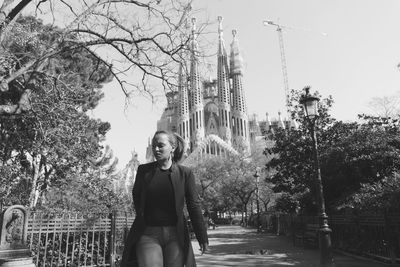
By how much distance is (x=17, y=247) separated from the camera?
6.32m

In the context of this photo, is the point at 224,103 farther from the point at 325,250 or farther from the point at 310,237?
the point at 325,250

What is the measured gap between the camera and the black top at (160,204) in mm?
2604

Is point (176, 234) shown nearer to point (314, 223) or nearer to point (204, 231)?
point (204, 231)

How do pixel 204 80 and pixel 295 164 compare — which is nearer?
pixel 204 80

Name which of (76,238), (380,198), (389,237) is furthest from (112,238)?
(380,198)

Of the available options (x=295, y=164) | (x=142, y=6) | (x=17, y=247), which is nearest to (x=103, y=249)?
(x=17, y=247)

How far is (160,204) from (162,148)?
44 cm

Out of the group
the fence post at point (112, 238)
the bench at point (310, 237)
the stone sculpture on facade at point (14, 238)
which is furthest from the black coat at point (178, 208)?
the bench at point (310, 237)

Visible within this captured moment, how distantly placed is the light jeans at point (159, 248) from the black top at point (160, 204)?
0.05 m

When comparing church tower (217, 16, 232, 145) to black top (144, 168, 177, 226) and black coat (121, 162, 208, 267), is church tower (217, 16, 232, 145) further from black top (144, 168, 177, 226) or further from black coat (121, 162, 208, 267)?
black top (144, 168, 177, 226)

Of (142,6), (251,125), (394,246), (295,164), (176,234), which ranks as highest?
(251,125)

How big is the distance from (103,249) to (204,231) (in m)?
7.58

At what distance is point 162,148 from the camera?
2.81 m

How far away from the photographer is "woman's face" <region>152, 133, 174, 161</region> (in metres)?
2.79
